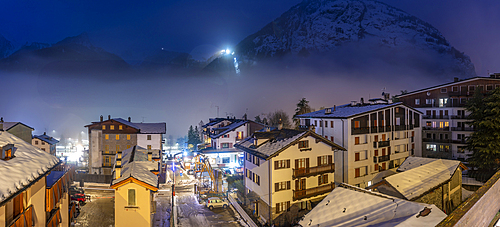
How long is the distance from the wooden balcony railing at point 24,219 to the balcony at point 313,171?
1911 cm

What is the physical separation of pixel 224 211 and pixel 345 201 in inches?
572

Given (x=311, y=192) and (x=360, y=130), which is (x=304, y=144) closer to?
(x=311, y=192)

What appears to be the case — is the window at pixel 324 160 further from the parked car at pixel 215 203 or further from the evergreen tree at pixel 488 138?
the evergreen tree at pixel 488 138

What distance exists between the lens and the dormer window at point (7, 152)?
34.6 feet

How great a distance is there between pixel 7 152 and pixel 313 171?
73.7 feet

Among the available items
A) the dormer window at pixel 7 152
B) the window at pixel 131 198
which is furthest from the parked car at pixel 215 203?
the dormer window at pixel 7 152

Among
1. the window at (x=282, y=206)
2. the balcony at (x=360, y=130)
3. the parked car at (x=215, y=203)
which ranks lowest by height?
the parked car at (x=215, y=203)

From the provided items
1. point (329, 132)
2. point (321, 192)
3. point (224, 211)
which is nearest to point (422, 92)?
point (329, 132)

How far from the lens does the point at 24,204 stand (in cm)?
1142

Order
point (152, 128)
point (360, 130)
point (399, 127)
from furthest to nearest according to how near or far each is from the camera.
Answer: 1. point (152, 128)
2. point (399, 127)
3. point (360, 130)

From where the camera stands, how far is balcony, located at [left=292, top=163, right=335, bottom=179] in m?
24.7

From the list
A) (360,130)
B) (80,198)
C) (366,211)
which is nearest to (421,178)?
(360,130)

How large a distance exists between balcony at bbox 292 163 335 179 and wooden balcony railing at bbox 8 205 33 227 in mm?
19112

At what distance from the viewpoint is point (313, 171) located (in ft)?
83.4
